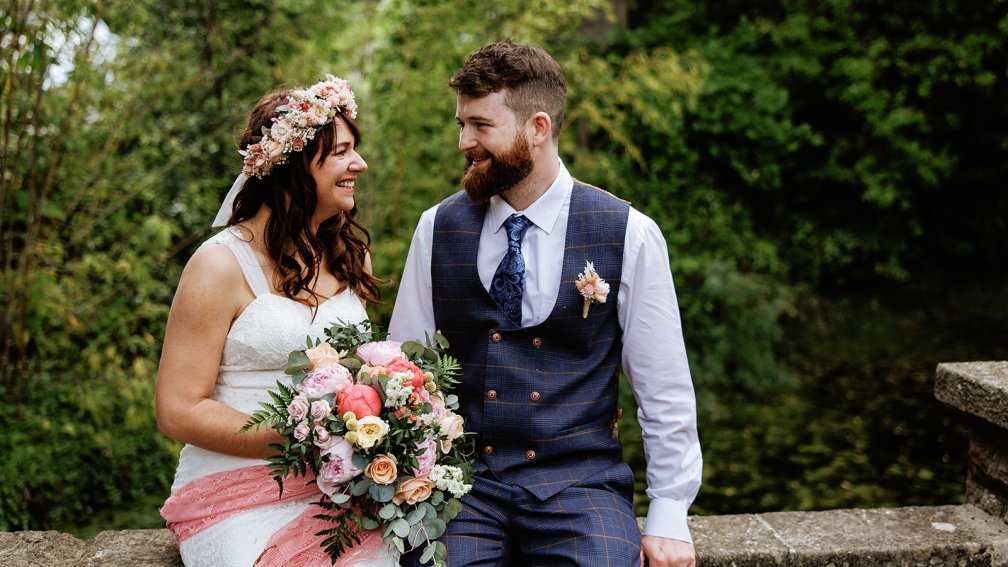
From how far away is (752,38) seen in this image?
9.30 m

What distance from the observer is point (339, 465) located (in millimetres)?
1886

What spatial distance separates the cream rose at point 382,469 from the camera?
74.5 inches

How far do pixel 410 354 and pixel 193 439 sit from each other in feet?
2.12

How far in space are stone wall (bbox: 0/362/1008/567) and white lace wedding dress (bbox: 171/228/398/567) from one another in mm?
224

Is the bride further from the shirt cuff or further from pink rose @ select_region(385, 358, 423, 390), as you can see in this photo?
the shirt cuff

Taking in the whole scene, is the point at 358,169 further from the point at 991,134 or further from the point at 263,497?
the point at 991,134

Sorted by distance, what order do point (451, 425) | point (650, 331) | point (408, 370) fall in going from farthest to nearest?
point (650, 331) < point (451, 425) < point (408, 370)

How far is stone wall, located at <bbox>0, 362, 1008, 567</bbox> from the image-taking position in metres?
2.28

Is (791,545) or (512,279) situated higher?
(512,279)

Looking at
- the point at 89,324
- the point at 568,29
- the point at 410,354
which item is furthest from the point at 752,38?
the point at 410,354

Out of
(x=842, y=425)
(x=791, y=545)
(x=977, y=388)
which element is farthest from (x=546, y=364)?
(x=842, y=425)

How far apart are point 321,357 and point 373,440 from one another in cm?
28

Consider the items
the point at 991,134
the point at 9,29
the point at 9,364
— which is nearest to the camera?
the point at 9,29

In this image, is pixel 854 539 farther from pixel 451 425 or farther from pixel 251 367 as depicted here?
pixel 251 367
